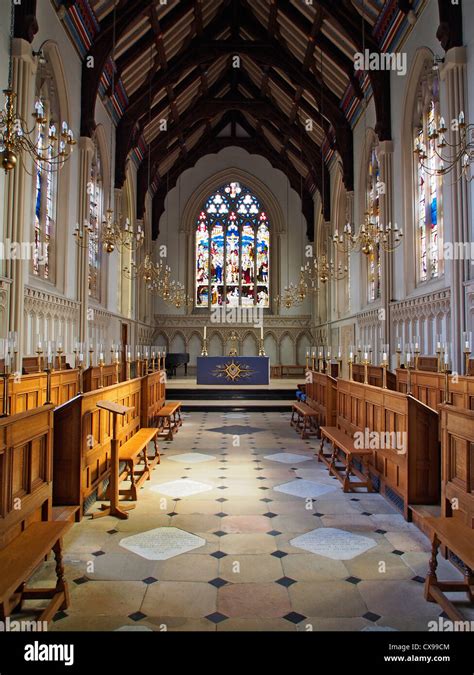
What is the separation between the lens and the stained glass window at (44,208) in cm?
978

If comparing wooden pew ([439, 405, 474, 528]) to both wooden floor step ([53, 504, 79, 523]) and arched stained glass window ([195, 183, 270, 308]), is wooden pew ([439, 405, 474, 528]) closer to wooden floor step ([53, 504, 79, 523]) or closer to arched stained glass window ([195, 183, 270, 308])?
wooden floor step ([53, 504, 79, 523])

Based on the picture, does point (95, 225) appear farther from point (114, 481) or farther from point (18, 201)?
point (114, 481)

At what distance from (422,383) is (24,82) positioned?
8.09 metres

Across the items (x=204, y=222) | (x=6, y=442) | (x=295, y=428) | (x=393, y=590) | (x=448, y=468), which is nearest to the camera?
(x=6, y=442)

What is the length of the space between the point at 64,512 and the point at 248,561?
66.9 inches

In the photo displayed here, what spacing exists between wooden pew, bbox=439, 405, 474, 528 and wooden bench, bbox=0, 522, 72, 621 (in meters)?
2.68

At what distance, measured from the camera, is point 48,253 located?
35.1ft

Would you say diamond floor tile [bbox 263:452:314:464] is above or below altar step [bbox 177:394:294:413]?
below

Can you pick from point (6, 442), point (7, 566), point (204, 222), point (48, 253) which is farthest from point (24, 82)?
point (204, 222)

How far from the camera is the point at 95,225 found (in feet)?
44.7

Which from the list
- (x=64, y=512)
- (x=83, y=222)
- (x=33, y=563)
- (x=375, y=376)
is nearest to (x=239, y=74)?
(x=83, y=222)

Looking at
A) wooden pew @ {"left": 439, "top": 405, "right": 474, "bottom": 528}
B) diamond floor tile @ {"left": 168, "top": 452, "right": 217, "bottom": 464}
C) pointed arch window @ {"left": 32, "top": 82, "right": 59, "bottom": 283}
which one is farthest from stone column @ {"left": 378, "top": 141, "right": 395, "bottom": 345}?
wooden pew @ {"left": 439, "top": 405, "right": 474, "bottom": 528}

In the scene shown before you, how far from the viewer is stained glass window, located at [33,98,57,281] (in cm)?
978
